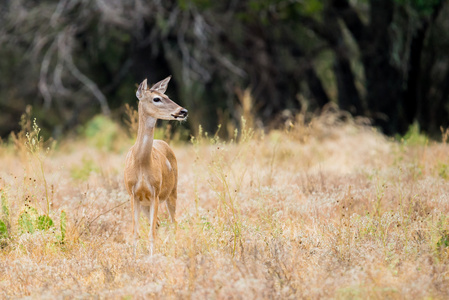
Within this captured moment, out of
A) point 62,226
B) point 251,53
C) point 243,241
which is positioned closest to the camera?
point 243,241

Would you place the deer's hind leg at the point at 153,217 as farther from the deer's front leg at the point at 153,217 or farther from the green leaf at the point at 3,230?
the green leaf at the point at 3,230

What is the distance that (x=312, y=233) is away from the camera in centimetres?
587

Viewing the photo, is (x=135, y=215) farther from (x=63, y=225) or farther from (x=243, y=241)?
(x=243, y=241)

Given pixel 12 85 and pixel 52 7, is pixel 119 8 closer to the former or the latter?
pixel 52 7

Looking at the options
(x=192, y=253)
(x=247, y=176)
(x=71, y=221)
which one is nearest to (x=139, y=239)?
(x=71, y=221)

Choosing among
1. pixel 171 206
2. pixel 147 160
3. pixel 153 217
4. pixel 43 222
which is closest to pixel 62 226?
pixel 43 222

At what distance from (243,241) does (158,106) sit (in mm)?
1583

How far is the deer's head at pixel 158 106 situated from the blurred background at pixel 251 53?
22.2 feet

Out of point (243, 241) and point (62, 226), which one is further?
point (62, 226)

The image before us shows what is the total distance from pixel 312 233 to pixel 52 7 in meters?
12.2

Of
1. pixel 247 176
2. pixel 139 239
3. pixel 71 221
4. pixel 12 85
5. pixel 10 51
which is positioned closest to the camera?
pixel 139 239

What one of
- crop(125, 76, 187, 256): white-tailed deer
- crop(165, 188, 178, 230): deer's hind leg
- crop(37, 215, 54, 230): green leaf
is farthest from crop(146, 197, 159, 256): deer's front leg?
crop(37, 215, 54, 230): green leaf

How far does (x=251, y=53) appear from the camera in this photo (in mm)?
15984

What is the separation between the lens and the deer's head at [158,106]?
573 cm
